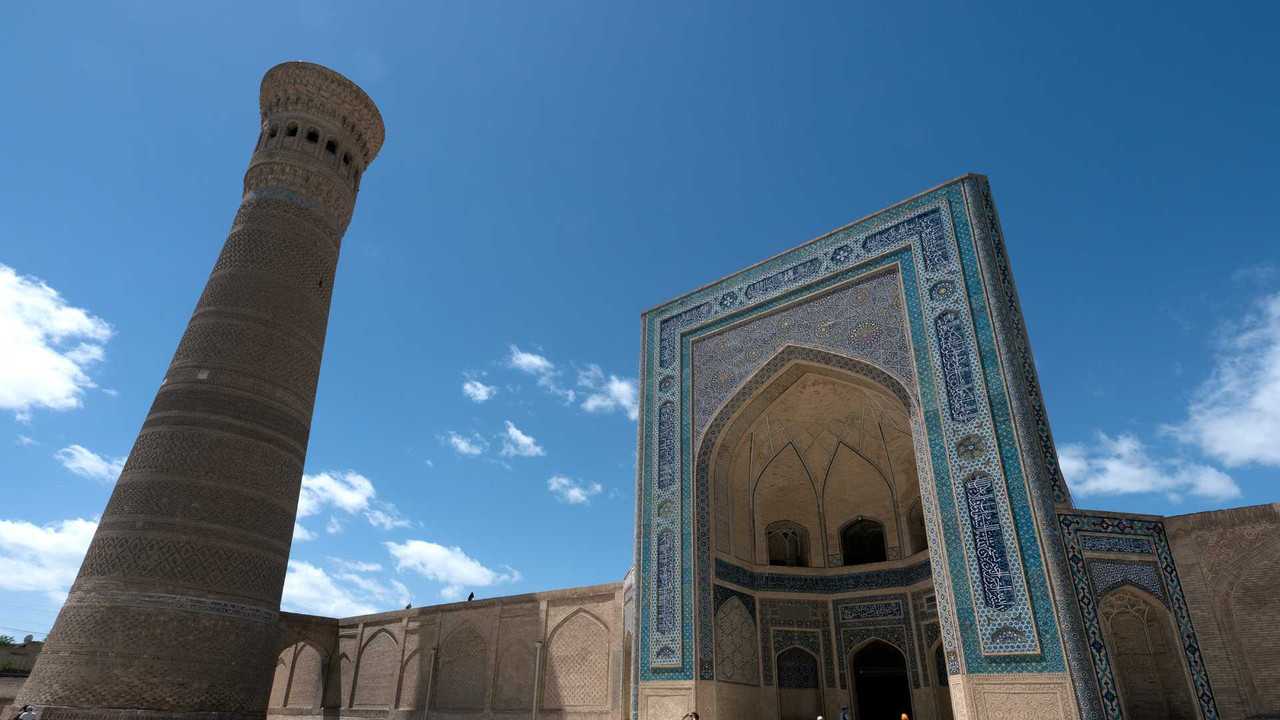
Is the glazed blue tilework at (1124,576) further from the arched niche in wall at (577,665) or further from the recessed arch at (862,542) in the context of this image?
the arched niche in wall at (577,665)

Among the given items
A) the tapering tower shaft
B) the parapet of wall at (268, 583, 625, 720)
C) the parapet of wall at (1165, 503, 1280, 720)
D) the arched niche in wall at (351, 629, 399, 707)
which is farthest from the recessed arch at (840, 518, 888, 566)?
the arched niche in wall at (351, 629, 399, 707)

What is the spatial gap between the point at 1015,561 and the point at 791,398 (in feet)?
12.1

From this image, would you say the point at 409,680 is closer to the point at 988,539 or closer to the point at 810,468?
the point at 810,468

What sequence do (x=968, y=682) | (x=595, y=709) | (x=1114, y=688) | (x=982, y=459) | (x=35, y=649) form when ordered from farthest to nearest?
(x=35, y=649), (x=595, y=709), (x=982, y=459), (x=968, y=682), (x=1114, y=688)

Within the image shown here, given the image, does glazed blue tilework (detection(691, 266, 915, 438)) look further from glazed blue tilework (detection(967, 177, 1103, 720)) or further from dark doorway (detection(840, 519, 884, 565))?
dark doorway (detection(840, 519, 884, 565))

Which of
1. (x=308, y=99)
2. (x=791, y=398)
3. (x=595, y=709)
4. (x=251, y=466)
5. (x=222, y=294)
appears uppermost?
(x=308, y=99)

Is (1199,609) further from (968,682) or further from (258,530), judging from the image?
(258,530)

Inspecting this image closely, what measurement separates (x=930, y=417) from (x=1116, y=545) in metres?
1.72

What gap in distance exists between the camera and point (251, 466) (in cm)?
983

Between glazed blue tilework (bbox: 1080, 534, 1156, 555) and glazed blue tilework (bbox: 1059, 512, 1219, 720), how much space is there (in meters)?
0.03

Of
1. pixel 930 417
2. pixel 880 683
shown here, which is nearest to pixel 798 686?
pixel 880 683

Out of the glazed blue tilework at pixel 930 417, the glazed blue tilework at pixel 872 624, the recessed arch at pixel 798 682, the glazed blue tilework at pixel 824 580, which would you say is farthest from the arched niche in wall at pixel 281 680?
the glazed blue tilework at pixel 872 624

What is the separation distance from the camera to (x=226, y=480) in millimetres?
9516

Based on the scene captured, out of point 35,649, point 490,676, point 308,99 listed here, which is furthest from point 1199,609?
point 35,649
